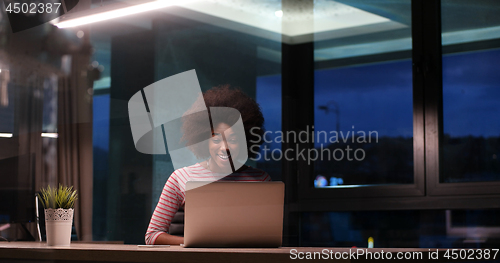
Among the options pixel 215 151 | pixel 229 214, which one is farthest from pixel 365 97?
pixel 229 214

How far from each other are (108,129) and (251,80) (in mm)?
1253

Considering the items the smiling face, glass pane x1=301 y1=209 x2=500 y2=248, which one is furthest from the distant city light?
the smiling face

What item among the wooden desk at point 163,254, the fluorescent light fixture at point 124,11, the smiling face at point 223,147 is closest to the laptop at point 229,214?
the wooden desk at point 163,254

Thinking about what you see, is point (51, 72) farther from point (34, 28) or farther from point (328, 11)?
point (328, 11)

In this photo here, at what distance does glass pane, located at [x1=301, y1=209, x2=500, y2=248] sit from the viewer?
3434 millimetres

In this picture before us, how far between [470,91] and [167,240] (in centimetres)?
Answer: 244

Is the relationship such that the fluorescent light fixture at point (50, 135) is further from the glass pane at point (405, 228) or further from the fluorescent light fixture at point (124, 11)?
the glass pane at point (405, 228)

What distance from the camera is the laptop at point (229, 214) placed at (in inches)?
68.0

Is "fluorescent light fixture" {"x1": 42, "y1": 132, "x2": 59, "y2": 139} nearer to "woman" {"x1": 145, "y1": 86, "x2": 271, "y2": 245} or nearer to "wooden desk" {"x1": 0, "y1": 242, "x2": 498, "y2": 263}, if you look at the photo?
"woman" {"x1": 145, "y1": 86, "x2": 271, "y2": 245}

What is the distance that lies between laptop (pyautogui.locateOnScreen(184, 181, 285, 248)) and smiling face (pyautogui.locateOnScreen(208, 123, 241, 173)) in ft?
2.30

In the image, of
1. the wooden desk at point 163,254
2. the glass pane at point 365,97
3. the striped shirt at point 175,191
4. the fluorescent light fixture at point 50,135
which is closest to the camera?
the wooden desk at point 163,254

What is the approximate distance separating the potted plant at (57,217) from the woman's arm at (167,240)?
37cm

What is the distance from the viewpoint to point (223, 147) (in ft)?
7.98

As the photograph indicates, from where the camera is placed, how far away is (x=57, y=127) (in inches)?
158
